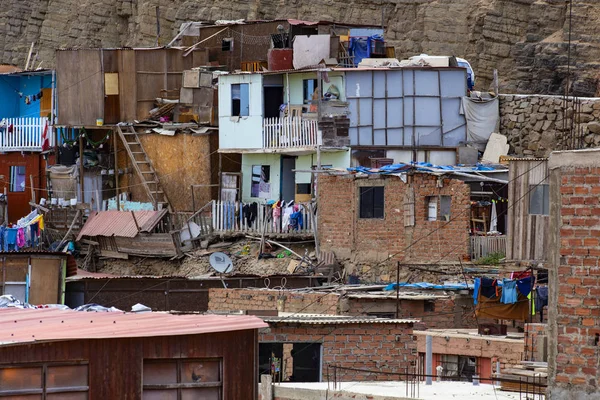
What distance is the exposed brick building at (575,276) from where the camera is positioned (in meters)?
12.6

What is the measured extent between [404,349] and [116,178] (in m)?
19.7

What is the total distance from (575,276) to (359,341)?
9.58m

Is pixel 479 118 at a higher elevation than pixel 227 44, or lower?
lower

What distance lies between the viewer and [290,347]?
860 inches

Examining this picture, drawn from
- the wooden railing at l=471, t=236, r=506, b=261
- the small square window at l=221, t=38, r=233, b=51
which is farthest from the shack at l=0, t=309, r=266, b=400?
the small square window at l=221, t=38, r=233, b=51

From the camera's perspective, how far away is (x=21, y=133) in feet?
143

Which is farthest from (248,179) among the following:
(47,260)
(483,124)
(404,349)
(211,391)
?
(211,391)


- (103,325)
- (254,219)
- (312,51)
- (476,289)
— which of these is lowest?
(476,289)

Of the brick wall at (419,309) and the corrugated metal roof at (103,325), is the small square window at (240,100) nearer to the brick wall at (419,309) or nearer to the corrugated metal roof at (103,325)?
the brick wall at (419,309)

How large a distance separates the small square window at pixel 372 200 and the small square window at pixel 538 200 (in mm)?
7451

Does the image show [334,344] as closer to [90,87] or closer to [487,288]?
[487,288]

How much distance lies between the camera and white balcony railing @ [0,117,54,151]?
43375 mm

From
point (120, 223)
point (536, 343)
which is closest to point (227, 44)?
point (120, 223)

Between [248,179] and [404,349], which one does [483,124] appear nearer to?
[248,179]
